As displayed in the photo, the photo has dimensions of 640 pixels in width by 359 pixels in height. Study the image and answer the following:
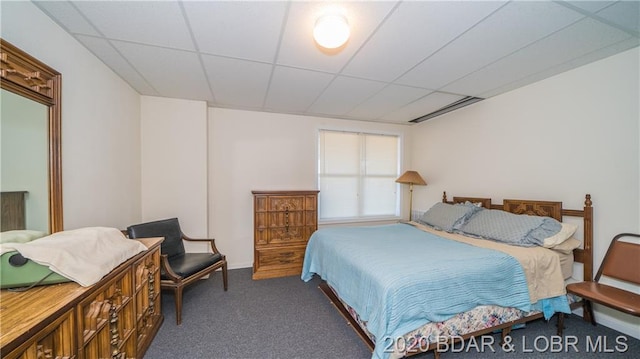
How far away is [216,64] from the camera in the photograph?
2.15 meters

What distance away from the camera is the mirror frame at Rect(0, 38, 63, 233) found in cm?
125

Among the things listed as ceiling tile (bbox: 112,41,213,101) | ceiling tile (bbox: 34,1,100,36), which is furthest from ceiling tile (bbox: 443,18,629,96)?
ceiling tile (bbox: 34,1,100,36)

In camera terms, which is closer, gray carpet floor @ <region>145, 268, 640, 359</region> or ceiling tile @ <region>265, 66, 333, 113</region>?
gray carpet floor @ <region>145, 268, 640, 359</region>

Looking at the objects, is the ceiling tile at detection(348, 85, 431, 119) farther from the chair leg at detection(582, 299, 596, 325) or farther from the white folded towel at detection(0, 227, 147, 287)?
the white folded towel at detection(0, 227, 147, 287)

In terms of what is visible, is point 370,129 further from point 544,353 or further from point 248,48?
point 544,353

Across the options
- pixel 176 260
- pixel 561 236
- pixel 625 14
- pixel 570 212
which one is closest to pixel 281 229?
pixel 176 260

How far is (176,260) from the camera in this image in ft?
8.52

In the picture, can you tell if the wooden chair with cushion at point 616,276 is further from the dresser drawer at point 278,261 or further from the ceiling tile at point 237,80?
the ceiling tile at point 237,80

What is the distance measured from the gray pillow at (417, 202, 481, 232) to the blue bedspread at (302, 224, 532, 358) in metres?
0.58

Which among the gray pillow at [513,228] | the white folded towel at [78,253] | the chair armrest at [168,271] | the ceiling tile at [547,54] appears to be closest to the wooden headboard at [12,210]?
the white folded towel at [78,253]

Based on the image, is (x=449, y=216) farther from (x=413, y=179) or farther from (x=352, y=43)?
(x=352, y=43)

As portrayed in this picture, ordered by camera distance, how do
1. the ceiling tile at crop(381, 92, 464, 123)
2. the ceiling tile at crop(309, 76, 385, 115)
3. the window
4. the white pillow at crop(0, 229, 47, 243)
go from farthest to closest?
the window
the ceiling tile at crop(381, 92, 464, 123)
the ceiling tile at crop(309, 76, 385, 115)
the white pillow at crop(0, 229, 47, 243)

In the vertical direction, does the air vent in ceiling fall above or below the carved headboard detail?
above

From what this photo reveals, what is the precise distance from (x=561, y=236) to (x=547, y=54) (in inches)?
64.6
